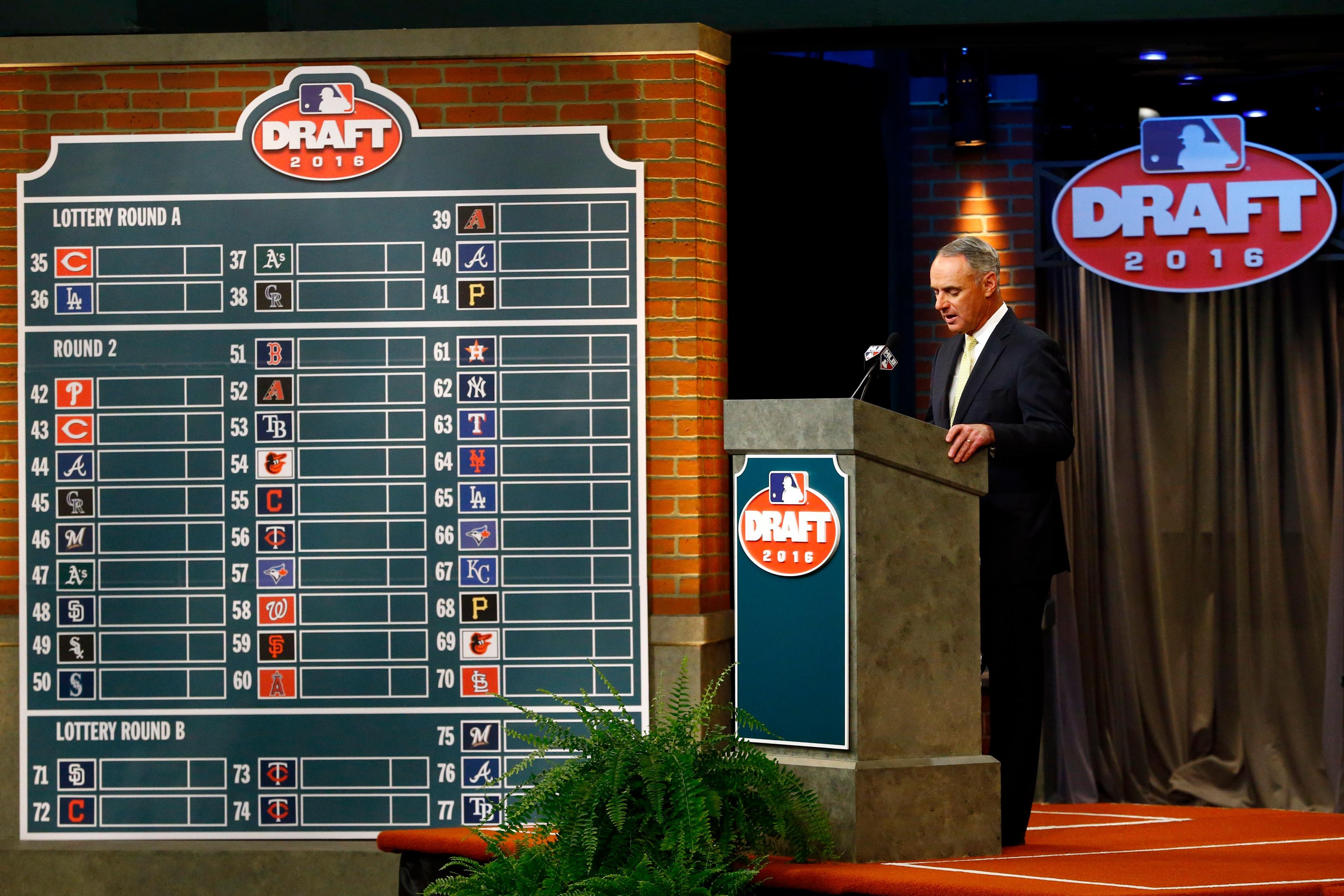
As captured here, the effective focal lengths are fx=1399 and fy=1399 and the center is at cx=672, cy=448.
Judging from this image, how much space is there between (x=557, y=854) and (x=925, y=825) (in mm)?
1079

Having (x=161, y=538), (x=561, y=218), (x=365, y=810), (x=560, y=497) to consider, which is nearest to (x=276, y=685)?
(x=365, y=810)

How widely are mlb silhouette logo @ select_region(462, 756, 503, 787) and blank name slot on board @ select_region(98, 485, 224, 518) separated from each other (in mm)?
1307

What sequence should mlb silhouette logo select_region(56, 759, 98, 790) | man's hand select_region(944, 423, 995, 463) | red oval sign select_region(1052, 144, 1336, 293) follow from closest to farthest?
1. man's hand select_region(944, 423, 995, 463)
2. mlb silhouette logo select_region(56, 759, 98, 790)
3. red oval sign select_region(1052, 144, 1336, 293)

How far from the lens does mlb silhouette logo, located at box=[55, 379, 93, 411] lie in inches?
206

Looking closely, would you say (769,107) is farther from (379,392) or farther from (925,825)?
(925,825)

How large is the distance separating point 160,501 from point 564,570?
1539 mm

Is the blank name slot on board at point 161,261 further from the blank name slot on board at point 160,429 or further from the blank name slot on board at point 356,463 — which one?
the blank name slot on board at point 356,463

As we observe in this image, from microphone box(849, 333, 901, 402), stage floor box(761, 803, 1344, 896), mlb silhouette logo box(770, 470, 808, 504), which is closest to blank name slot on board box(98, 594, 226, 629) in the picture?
mlb silhouette logo box(770, 470, 808, 504)

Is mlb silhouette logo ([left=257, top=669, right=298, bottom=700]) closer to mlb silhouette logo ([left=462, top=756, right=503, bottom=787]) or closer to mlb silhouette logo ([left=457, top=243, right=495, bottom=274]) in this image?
mlb silhouette logo ([left=462, top=756, right=503, bottom=787])

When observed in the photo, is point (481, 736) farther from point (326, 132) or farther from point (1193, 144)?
point (1193, 144)

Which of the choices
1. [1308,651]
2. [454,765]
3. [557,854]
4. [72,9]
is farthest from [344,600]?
[1308,651]

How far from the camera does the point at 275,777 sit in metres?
5.20

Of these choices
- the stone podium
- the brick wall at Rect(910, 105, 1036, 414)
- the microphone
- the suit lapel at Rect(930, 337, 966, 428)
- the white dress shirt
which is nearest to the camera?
the microphone

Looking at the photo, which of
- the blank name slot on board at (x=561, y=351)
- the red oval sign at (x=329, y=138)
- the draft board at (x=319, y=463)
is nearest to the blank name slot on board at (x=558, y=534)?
the draft board at (x=319, y=463)
